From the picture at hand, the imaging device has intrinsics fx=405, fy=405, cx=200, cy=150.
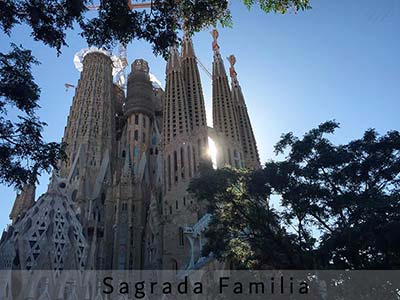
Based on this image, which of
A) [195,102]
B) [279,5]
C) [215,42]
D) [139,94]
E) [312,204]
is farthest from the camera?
[215,42]

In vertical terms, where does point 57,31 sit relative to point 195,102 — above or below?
below

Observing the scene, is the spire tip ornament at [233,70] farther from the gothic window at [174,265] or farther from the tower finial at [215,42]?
the gothic window at [174,265]

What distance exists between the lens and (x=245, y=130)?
40.9m

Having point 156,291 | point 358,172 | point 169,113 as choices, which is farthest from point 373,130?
point 169,113

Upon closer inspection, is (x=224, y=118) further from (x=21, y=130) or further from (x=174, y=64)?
(x=21, y=130)

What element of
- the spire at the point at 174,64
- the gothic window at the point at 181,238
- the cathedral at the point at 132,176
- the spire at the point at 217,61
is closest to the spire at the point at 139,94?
the cathedral at the point at 132,176

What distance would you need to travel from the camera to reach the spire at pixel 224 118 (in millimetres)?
33125

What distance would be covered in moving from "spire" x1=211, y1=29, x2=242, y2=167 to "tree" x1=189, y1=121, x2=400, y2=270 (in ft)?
58.5

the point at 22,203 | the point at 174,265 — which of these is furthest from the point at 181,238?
the point at 22,203

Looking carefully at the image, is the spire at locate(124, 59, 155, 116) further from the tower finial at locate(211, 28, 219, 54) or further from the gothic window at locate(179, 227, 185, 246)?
the gothic window at locate(179, 227, 185, 246)

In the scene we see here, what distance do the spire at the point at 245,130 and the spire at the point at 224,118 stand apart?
1.76 m

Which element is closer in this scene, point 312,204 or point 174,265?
point 312,204

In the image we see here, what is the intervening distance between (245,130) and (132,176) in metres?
12.6

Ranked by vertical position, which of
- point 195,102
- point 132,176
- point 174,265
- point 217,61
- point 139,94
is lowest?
point 174,265
